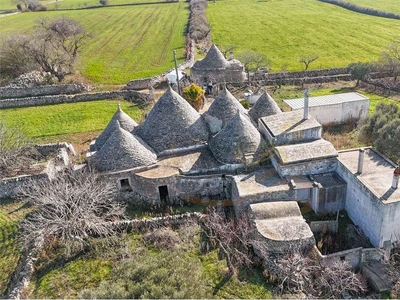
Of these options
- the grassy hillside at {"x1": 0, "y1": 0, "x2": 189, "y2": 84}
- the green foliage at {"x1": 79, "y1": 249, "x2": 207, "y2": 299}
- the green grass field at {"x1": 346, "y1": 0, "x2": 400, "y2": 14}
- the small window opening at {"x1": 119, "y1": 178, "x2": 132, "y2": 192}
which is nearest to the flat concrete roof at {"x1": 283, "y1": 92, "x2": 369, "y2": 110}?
the small window opening at {"x1": 119, "y1": 178, "x2": 132, "y2": 192}

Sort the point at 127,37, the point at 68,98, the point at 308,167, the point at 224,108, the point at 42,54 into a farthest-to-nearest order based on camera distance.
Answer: the point at 127,37 → the point at 42,54 → the point at 68,98 → the point at 224,108 → the point at 308,167

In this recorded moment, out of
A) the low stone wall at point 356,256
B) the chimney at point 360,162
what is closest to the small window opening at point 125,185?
the low stone wall at point 356,256

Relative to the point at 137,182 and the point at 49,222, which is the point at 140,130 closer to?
the point at 137,182

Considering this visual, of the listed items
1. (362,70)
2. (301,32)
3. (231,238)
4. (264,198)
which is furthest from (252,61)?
(231,238)

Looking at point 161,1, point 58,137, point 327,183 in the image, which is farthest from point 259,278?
point 161,1

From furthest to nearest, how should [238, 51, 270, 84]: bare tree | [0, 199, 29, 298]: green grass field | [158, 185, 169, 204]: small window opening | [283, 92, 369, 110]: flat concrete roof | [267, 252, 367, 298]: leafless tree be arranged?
[238, 51, 270, 84]: bare tree
[283, 92, 369, 110]: flat concrete roof
[158, 185, 169, 204]: small window opening
[0, 199, 29, 298]: green grass field
[267, 252, 367, 298]: leafless tree

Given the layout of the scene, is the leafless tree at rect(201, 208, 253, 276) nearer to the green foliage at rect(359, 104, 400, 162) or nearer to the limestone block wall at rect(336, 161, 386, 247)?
the limestone block wall at rect(336, 161, 386, 247)

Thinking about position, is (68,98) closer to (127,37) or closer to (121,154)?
(121,154)
